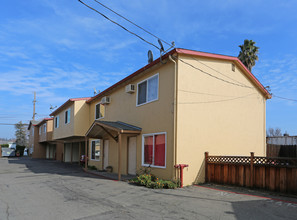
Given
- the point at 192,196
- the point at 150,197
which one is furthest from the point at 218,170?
the point at 150,197

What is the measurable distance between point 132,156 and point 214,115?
15.2ft

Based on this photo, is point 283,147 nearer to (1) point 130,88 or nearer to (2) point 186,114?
(2) point 186,114

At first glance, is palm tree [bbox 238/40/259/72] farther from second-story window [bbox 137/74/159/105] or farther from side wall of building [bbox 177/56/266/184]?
second-story window [bbox 137/74/159/105]

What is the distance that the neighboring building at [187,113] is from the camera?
33.5 feet

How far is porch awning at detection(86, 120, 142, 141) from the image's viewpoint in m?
11.8

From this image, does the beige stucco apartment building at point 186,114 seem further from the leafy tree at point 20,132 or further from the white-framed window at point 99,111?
the leafy tree at point 20,132

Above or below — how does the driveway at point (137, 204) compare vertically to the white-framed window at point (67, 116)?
below

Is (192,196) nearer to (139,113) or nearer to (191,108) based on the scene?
(191,108)

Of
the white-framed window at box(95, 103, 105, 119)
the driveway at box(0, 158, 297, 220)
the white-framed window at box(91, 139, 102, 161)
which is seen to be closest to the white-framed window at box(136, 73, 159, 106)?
the driveway at box(0, 158, 297, 220)

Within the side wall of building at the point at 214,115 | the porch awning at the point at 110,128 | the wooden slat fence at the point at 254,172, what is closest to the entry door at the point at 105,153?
the porch awning at the point at 110,128

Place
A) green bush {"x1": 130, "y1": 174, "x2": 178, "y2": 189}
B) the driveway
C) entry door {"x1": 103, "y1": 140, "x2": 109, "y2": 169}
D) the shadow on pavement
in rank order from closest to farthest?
1. the driveway
2. green bush {"x1": 130, "y1": 174, "x2": 178, "y2": 189}
3. the shadow on pavement
4. entry door {"x1": 103, "y1": 140, "x2": 109, "y2": 169}

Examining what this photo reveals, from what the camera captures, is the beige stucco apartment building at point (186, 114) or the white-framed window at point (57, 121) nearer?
the beige stucco apartment building at point (186, 114)

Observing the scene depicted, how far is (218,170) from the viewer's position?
33.3 ft

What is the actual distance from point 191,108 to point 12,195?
23.5 feet
